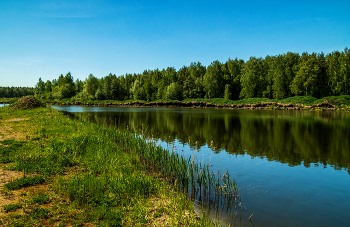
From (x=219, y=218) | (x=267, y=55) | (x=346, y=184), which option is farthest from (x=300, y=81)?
(x=219, y=218)

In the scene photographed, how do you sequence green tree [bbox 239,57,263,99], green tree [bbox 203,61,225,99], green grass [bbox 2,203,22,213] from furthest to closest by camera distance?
green tree [bbox 203,61,225,99] → green tree [bbox 239,57,263,99] → green grass [bbox 2,203,22,213]

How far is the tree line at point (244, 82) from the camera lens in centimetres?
7744

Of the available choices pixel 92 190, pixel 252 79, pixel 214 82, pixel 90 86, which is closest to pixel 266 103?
pixel 252 79

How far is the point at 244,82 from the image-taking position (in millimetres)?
91312

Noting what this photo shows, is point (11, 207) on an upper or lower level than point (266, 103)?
lower

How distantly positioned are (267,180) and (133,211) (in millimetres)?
7071

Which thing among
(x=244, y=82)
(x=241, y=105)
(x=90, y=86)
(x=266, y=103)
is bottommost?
(x=241, y=105)

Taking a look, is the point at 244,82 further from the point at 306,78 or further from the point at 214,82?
the point at 306,78

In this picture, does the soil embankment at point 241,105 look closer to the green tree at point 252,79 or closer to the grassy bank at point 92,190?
the green tree at point 252,79

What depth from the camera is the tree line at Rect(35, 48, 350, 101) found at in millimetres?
77438

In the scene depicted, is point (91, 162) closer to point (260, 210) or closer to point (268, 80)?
point (260, 210)

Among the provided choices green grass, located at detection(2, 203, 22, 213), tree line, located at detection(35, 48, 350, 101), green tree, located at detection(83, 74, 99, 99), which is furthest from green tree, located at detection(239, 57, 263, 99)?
green grass, located at detection(2, 203, 22, 213)

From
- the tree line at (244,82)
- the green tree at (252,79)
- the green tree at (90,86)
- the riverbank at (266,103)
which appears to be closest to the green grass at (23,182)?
the riverbank at (266,103)

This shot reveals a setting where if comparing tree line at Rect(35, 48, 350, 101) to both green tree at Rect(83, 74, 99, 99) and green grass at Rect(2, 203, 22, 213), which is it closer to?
green tree at Rect(83, 74, 99, 99)
